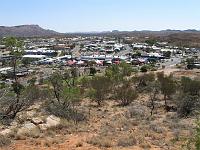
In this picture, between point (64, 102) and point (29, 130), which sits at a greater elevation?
point (29, 130)

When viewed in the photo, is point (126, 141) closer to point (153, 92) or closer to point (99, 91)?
point (99, 91)

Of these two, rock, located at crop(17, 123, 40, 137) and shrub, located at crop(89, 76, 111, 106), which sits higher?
rock, located at crop(17, 123, 40, 137)

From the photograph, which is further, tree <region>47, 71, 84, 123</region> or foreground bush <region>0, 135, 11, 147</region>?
tree <region>47, 71, 84, 123</region>

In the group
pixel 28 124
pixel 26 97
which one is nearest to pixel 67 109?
pixel 26 97

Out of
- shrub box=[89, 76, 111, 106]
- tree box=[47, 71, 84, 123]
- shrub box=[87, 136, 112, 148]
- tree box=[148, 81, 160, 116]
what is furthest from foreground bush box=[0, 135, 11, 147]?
shrub box=[89, 76, 111, 106]

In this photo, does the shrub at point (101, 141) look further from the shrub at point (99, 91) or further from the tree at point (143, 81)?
the tree at point (143, 81)

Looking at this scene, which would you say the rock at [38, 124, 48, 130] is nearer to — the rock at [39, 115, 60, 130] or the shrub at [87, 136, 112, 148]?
the rock at [39, 115, 60, 130]

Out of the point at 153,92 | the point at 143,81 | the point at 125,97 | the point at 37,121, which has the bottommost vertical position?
the point at 143,81

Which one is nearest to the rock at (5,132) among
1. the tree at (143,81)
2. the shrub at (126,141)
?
the shrub at (126,141)

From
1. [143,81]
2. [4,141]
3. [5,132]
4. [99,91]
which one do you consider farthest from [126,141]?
[143,81]

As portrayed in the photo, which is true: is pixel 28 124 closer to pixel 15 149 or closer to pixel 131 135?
pixel 15 149
